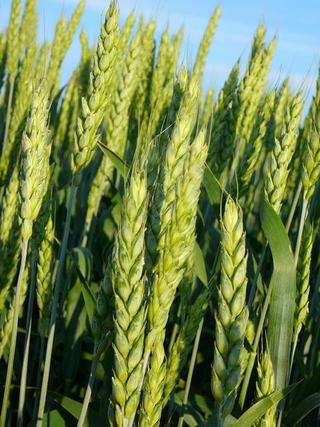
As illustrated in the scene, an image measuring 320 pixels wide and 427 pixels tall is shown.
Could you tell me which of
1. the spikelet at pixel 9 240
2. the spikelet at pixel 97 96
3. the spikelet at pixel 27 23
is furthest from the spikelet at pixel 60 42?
the spikelet at pixel 97 96

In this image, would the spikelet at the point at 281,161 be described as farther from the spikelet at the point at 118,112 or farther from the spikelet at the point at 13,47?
the spikelet at the point at 13,47

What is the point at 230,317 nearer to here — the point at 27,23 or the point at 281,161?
the point at 281,161

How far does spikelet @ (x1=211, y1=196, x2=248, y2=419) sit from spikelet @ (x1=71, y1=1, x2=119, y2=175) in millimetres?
490

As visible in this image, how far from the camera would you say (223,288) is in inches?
39.5

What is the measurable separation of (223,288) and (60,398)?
2.14 ft

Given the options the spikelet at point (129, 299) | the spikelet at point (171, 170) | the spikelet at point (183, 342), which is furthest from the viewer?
the spikelet at point (183, 342)

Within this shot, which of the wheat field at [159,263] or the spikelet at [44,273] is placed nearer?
the wheat field at [159,263]

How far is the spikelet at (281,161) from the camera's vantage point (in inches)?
60.9

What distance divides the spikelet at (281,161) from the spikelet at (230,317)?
549 millimetres

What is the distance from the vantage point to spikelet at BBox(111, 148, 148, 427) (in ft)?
3.02

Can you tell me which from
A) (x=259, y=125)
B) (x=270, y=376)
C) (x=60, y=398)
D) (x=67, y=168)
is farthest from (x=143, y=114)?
(x=270, y=376)

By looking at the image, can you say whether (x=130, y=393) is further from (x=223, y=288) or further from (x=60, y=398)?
(x=60, y=398)

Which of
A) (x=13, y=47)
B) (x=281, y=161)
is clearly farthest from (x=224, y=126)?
(x=13, y=47)

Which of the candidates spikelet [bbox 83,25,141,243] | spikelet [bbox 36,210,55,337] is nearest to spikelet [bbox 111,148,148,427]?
spikelet [bbox 36,210,55,337]
